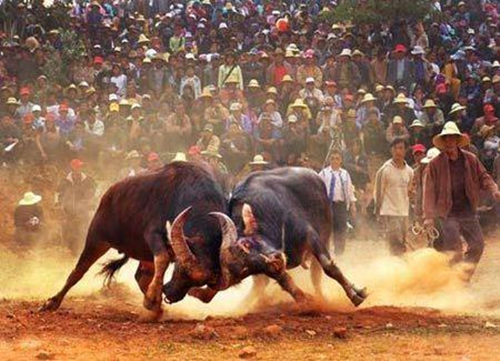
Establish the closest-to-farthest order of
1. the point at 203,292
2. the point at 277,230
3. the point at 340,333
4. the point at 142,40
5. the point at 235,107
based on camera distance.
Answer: the point at 340,333
the point at 203,292
the point at 277,230
the point at 235,107
the point at 142,40

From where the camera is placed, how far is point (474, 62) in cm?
2145

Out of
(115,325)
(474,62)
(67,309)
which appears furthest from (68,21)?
(115,325)

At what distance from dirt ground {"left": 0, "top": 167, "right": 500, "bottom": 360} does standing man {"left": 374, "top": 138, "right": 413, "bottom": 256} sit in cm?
102

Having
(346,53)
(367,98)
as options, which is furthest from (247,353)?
(346,53)

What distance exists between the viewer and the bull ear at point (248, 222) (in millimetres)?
9455

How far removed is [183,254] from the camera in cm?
906

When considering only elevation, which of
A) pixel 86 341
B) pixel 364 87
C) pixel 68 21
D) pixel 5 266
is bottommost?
pixel 5 266

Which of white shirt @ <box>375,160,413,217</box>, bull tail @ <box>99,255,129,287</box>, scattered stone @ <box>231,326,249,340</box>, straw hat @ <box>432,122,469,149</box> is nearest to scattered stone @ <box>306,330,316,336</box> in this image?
scattered stone @ <box>231,326,249,340</box>

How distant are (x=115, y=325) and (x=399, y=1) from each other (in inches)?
589

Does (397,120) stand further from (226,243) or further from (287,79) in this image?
(226,243)

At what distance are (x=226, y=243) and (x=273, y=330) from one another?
46.6 inches

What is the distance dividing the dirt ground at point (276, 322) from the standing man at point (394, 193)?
1021 mm

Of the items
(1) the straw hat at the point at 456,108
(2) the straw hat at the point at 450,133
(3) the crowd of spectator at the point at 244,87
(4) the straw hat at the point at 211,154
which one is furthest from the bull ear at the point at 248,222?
(1) the straw hat at the point at 456,108

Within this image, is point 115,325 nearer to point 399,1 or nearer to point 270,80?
point 270,80
